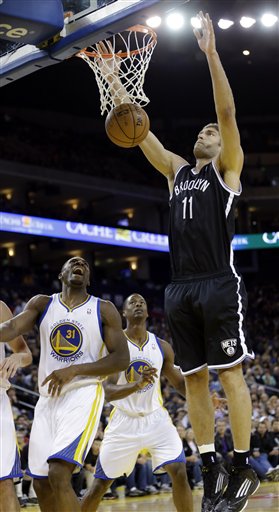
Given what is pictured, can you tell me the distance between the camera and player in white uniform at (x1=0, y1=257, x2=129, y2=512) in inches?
223

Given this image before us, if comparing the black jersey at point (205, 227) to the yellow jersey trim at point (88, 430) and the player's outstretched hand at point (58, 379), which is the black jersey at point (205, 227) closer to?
the player's outstretched hand at point (58, 379)

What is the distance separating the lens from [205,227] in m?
5.20

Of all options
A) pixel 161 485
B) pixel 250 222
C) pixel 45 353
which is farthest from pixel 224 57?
pixel 45 353

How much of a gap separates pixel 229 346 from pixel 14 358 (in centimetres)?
170

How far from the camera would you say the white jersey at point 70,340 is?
239 inches

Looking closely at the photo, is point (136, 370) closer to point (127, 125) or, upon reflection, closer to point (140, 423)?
point (140, 423)

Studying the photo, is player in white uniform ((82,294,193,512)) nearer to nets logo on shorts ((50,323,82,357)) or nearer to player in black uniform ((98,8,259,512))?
nets logo on shorts ((50,323,82,357))

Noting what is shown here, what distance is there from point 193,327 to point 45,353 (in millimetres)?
1490

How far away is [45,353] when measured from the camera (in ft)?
20.3

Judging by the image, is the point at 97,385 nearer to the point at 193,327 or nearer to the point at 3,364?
the point at 3,364

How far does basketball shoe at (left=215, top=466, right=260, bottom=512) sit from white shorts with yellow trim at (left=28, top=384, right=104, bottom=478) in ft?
4.00

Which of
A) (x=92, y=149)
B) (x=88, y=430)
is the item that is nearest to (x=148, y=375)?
(x=88, y=430)

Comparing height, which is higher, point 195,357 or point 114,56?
point 114,56

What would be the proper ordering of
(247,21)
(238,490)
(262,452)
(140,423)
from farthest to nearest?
(247,21)
(262,452)
(140,423)
(238,490)
